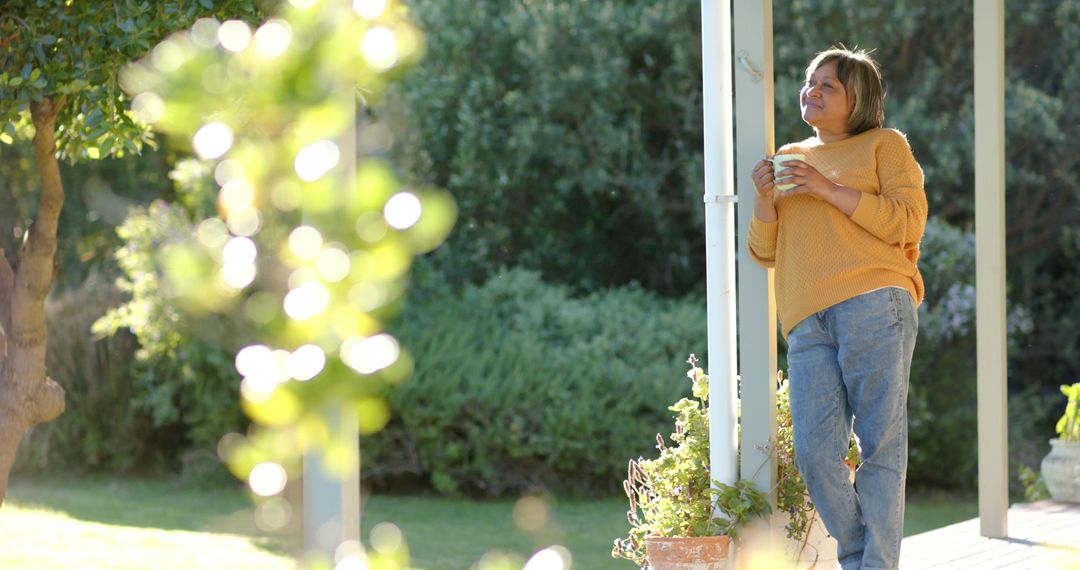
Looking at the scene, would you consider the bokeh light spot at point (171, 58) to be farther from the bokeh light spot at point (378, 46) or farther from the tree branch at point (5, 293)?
the tree branch at point (5, 293)

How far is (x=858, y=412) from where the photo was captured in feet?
10.0

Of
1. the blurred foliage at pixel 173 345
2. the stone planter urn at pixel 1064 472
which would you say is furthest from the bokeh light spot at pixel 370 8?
the blurred foliage at pixel 173 345

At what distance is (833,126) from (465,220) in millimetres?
7038

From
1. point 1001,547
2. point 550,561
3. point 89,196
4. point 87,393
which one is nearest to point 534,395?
point 87,393

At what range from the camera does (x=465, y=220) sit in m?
9.98

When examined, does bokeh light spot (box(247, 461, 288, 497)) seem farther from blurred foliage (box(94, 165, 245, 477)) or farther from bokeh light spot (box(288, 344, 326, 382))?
blurred foliage (box(94, 165, 245, 477))

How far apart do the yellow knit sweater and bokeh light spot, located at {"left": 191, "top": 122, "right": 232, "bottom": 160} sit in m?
2.65

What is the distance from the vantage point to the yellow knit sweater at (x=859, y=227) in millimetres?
2977

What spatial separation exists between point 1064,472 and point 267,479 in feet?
21.8

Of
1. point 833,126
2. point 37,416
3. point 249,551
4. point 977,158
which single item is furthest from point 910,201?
point 249,551

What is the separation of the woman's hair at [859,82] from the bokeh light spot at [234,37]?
271cm

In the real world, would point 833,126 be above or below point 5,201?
below

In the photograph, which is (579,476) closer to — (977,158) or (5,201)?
(977,158)

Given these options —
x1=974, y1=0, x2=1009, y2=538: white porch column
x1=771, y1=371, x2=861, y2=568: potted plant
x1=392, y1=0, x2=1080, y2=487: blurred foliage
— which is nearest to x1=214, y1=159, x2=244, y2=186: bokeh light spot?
x1=771, y1=371, x2=861, y2=568: potted plant
